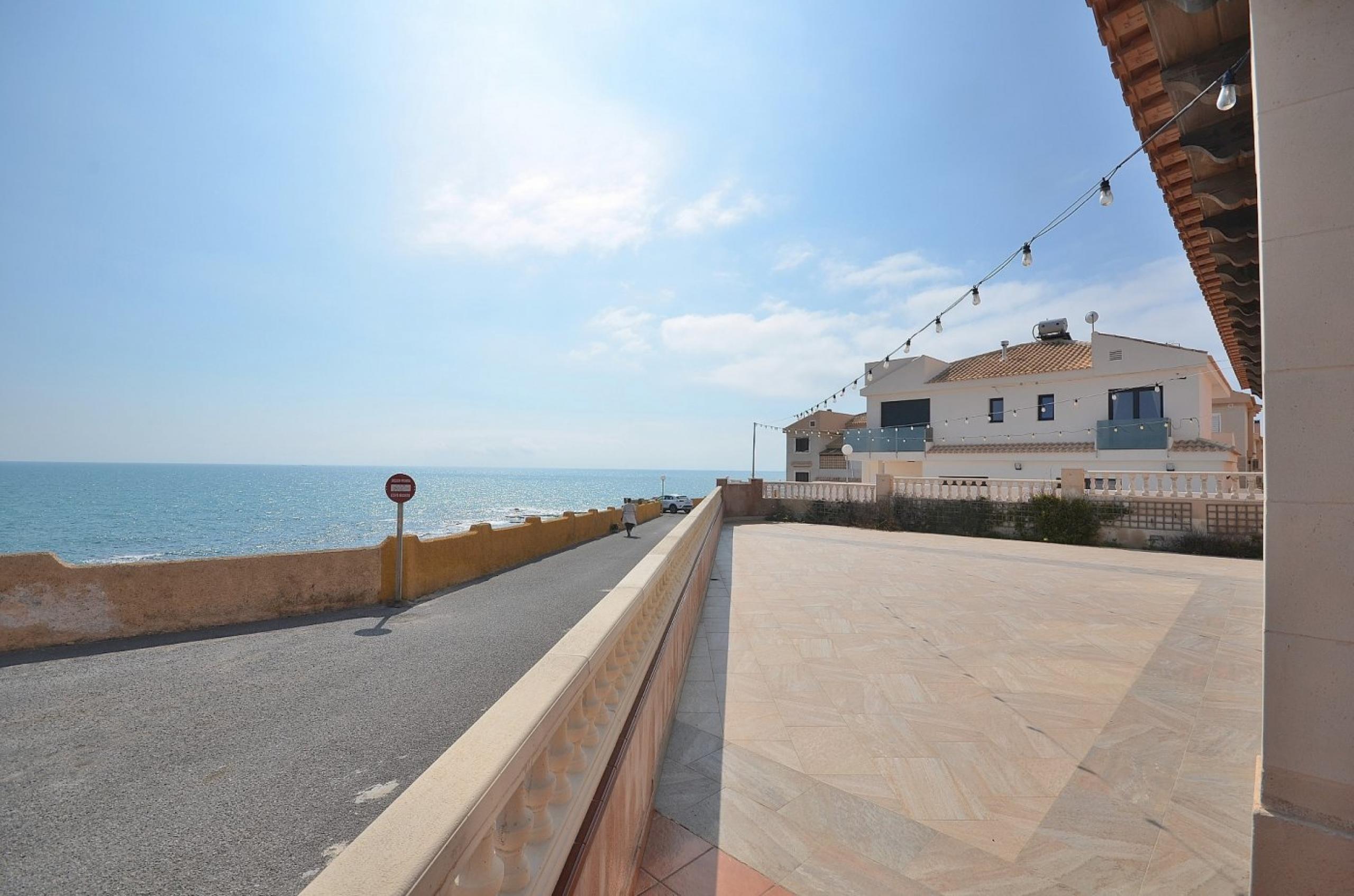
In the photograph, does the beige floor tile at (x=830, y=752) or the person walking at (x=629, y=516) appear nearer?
the beige floor tile at (x=830, y=752)

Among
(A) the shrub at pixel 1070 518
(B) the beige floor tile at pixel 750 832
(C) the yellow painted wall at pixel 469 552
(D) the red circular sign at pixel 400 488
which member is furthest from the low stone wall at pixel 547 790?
(A) the shrub at pixel 1070 518

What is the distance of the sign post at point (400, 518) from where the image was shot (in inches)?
391

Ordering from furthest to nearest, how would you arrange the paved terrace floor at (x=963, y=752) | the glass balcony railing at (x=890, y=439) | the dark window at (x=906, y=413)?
the dark window at (x=906, y=413) → the glass balcony railing at (x=890, y=439) → the paved terrace floor at (x=963, y=752)

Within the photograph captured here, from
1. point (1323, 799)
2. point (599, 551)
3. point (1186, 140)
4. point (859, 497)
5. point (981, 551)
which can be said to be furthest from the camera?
point (859, 497)

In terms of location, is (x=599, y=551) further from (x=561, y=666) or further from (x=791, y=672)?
(x=561, y=666)

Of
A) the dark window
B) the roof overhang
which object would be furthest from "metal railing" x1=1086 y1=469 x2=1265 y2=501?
the roof overhang

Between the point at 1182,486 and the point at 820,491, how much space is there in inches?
409

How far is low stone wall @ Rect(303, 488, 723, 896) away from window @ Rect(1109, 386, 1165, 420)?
24823 millimetres

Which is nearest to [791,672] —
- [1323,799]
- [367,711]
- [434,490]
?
[1323,799]

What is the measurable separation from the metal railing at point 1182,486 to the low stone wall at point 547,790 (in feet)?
53.0

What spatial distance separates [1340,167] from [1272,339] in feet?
2.14

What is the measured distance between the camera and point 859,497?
2031 centimetres

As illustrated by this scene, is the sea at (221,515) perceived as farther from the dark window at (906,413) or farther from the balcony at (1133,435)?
the balcony at (1133,435)

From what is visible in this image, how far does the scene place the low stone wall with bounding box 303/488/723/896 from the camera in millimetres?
1036
